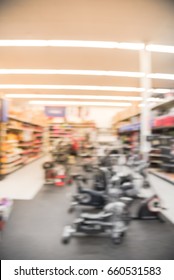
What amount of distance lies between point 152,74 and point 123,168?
1.28m

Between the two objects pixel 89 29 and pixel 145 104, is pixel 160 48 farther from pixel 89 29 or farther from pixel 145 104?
pixel 89 29

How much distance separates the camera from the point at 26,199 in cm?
254

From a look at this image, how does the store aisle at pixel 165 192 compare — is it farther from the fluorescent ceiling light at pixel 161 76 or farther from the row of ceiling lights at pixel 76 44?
the row of ceiling lights at pixel 76 44

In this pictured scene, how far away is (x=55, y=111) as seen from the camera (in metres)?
7.87

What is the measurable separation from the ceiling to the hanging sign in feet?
11.7

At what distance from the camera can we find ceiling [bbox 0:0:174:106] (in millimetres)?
1765

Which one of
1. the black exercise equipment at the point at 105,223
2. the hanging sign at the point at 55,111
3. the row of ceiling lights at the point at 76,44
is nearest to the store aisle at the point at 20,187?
the black exercise equipment at the point at 105,223

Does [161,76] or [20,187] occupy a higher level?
[161,76]

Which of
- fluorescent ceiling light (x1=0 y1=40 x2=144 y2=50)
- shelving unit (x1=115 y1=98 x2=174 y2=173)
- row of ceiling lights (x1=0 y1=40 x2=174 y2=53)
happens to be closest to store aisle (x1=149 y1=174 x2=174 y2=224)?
shelving unit (x1=115 y1=98 x2=174 y2=173)

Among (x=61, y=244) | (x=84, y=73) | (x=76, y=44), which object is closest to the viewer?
(x=61, y=244)

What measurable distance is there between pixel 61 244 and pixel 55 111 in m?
6.69

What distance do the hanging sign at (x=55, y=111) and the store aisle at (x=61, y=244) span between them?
592cm

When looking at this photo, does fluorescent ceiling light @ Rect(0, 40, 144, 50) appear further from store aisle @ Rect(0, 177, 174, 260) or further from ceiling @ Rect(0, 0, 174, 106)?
store aisle @ Rect(0, 177, 174, 260)

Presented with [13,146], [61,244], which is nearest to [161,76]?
[61,244]
